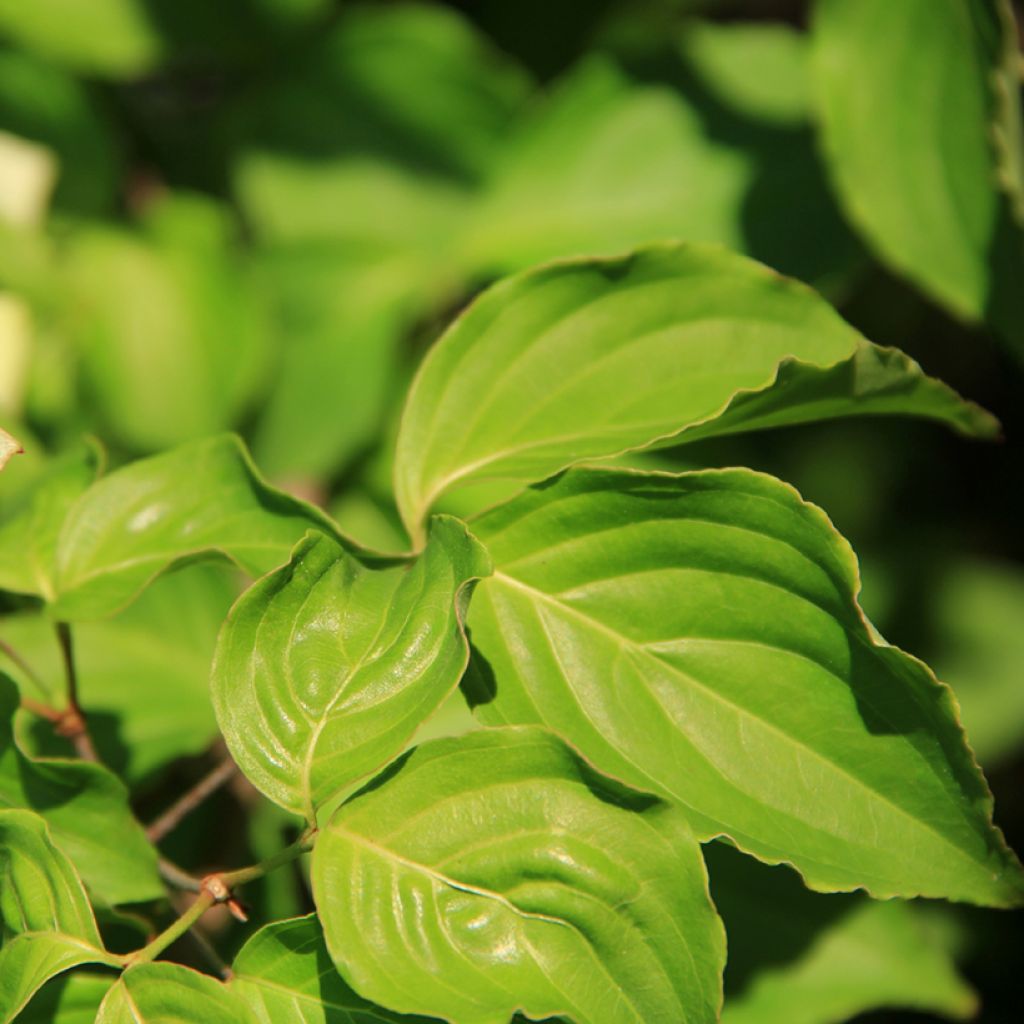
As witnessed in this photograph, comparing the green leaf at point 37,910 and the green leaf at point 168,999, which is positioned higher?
the green leaf at point 37,910

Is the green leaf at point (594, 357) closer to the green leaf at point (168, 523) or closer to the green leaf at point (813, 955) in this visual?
the green leaf at point (168, 523)

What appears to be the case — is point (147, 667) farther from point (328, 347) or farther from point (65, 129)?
point (65, 129)

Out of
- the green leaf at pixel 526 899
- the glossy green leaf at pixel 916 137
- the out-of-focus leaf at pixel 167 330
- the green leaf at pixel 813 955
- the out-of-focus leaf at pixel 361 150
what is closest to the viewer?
the green leaf at pixel 526 899

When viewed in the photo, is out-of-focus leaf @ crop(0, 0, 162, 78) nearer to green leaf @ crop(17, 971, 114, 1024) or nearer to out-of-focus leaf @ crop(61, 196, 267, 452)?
out-of-focus leaf @ crop(61, 196, 267, 452)

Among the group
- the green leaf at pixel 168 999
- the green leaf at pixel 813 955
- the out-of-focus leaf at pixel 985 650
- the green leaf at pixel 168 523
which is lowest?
the out-of-focus leaf at pixel 985 650

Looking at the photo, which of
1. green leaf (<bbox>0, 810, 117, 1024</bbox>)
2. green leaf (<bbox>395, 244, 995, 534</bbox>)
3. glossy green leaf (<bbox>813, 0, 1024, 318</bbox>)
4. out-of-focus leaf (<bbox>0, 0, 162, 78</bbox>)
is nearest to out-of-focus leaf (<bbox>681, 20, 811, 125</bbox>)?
glossy green leaf (<bbox>813, 0, 1024, 318</bbox>)

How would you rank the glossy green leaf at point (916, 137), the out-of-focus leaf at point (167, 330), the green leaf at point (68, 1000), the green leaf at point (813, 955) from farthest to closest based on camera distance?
1. the out-of-focus leaf at point (167, 330)
2. the glossy green leaf at point (916, 137)
3. the green leaf at point (813, 955)
4. the green leaf at point (68, 1000)

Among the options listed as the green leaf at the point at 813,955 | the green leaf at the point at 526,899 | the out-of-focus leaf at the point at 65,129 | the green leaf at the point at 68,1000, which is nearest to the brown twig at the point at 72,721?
the green leaf at the point at 68,1000

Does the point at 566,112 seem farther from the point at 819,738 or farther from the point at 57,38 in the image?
the point at 819,738
